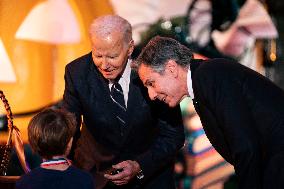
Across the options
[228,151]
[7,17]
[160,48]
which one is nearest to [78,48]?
[7,17]

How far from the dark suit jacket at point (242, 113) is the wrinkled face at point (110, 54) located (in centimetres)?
59

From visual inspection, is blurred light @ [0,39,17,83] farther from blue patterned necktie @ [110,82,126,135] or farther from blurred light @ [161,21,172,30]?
blue patterned necktie @ [110,82,126,135]

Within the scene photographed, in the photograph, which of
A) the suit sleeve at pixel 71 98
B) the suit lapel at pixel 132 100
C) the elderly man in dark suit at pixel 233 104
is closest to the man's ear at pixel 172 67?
the elderly man in dark suit at pixel 233 104

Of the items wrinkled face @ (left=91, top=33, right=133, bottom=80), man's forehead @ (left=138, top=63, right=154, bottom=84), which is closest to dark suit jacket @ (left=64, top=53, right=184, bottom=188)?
wrinkled face @ (left=91, top=33, right=133, bottom=80)

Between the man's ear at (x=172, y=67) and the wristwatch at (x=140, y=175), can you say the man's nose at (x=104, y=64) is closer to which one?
the man's ear at (x=172, y=67)

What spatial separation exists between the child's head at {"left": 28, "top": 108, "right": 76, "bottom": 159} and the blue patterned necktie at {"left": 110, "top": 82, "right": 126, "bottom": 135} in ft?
2.50

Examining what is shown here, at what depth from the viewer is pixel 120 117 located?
3643 millimetres

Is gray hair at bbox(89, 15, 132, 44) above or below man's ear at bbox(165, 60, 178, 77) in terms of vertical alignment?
above

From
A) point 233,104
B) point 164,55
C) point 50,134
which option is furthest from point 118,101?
point 233,104

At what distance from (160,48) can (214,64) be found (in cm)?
31

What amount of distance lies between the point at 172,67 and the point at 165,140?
0.81m

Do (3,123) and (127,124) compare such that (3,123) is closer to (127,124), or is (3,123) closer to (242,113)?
(127,124)

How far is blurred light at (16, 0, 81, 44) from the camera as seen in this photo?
4734 mm

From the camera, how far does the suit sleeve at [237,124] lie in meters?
2.82
